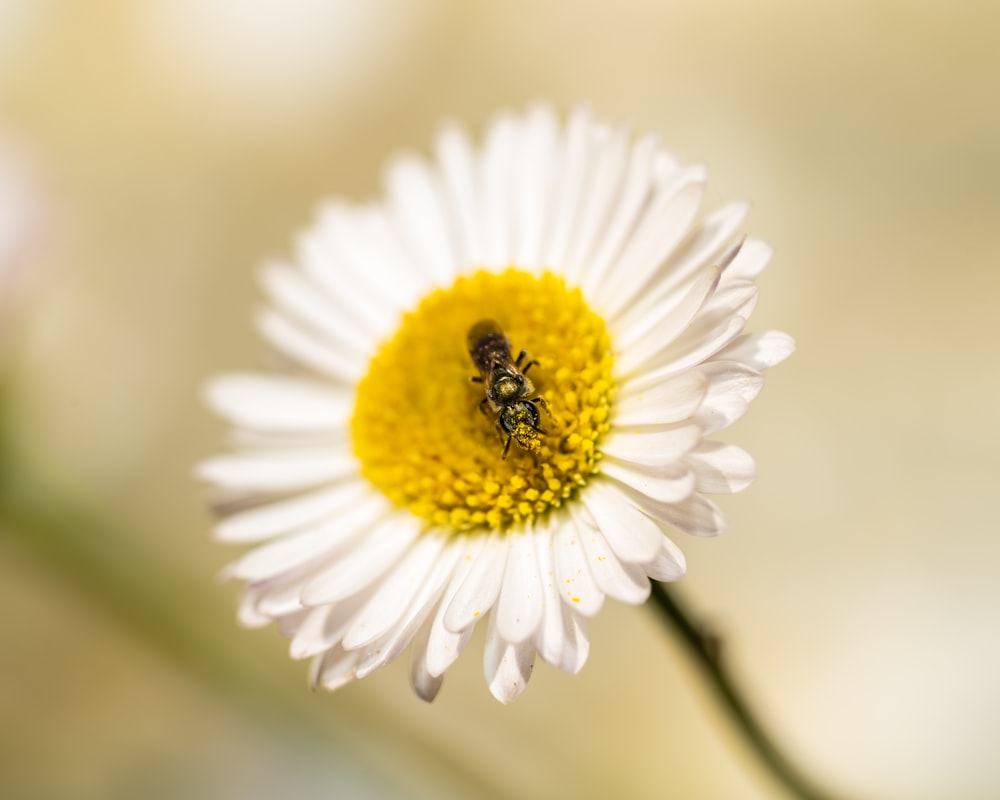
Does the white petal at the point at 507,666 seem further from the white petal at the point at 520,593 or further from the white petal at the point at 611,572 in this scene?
the white petal at the point at 611,572

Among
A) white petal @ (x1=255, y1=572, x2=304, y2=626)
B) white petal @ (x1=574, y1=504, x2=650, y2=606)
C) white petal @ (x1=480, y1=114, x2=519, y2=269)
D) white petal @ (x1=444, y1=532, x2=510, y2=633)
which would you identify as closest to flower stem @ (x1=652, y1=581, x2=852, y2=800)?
white petal @ (x1=574, y1=504, x2=650, y2=606)

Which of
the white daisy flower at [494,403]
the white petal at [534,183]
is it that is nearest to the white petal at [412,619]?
the white daisy flower at [494,403]

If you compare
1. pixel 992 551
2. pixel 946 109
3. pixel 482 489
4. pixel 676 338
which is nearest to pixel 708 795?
pixel 992 551

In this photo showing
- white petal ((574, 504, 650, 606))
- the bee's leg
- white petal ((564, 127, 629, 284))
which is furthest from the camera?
white petal ((564, 127, 629, 284))

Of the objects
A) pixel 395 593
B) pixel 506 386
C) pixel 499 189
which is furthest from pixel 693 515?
pixel 499 189

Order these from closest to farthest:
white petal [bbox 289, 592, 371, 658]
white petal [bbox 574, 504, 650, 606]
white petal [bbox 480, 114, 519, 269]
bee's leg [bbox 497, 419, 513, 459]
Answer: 1. white petal [bbox 574, 504, 650, 606]
2. white petal [bbox 289, 592, 371, 658]
3. bee's leg [bbox 497, 419, 513, 459]
4. white petal [bbox 480, 114, 519, 269]

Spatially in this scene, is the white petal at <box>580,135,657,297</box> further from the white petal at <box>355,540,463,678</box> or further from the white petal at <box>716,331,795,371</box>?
the white petal at <box>355,540,463,678</box>

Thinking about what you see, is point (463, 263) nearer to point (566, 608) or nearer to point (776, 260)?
point (566, 608)
